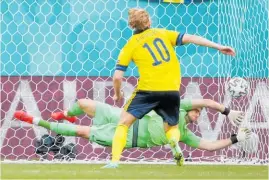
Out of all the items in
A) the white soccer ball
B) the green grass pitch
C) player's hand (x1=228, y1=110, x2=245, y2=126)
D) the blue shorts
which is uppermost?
the blue shorts

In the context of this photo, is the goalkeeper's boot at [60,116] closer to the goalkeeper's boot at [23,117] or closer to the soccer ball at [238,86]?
the goalkeeper's boot at [23,117]

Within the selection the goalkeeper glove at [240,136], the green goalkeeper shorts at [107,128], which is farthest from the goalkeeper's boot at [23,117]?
the goalkeeper glove at [240,136]

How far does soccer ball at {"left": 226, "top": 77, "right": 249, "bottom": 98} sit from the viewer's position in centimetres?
790

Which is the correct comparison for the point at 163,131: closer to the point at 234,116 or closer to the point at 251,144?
the point at 234,116

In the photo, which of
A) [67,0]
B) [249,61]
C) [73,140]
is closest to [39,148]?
[73,140]

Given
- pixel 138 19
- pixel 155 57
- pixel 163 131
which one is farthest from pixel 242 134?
pixel 138 19

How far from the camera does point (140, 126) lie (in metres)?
7.70

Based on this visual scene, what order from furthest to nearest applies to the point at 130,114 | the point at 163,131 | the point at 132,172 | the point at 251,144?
the point at 251,144
the point at 163,131
the point at 130,114
the point at 132,172

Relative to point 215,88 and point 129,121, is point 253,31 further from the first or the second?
point 129,121

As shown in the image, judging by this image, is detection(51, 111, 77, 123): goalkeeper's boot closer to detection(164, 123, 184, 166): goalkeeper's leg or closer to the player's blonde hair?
detection(164, 123, 184, 166): goalkeeper's leg

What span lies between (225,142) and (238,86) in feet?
1.59

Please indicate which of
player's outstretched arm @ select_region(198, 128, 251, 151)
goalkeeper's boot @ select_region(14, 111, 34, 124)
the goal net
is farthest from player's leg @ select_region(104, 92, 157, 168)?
the goal net

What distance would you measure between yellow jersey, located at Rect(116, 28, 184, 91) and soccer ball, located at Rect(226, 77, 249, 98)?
3.87ft

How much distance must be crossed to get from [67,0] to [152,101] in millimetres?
1768
